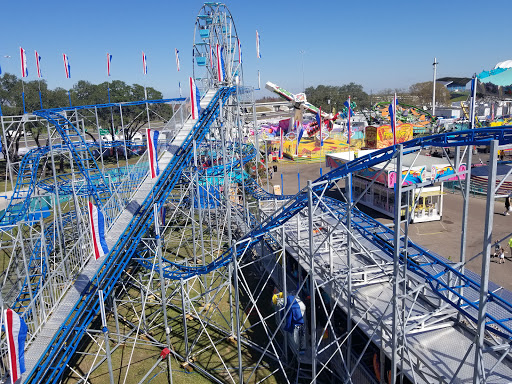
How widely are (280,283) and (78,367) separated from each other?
6.46 m

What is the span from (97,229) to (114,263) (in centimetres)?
201

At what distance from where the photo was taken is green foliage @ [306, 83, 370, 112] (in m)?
87.2

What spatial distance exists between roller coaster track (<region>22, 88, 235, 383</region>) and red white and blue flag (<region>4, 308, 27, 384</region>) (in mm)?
854

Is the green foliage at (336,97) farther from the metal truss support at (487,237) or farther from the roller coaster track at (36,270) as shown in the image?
the metal truss support at (487,237)

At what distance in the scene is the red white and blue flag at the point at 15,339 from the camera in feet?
22.0

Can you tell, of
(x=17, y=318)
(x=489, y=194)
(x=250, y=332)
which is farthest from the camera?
(x=250, y=332)

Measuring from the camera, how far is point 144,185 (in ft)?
44.4

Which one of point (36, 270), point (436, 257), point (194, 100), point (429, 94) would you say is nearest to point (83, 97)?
point (36, 270)

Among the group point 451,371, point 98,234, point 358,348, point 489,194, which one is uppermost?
point 489,194

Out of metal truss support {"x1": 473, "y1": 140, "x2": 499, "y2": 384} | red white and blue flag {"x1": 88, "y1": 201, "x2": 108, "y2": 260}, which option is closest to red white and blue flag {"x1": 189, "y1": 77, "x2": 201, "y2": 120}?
red white and blue flag {"x1": 88, "y1": 201, "x2": 108, "y2": 260}

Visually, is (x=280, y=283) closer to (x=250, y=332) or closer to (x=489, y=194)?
(x=250, y=332)

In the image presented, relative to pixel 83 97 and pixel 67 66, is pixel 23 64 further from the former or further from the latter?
pixel 83 97

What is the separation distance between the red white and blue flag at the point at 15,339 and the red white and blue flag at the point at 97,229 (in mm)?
2233

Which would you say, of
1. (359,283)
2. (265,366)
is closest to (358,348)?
(359,283)
